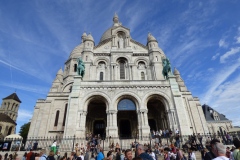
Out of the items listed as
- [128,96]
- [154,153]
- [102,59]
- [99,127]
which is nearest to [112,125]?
[128,96]

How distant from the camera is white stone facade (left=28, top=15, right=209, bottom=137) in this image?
16453 millimetres

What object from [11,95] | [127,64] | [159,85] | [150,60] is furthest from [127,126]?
[11,95]

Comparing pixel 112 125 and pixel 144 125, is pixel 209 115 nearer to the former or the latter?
pixel 144 125

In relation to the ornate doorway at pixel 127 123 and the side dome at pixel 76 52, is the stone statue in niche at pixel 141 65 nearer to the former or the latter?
the ornate doorway at pixel 127 123

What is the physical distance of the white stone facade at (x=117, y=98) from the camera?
1645 cm

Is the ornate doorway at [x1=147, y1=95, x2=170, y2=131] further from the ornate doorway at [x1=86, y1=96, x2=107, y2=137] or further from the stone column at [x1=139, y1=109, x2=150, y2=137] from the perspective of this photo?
the ornate doorway at [x1=86, y1=96, x2=107, y2=137]

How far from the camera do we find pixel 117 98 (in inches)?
685

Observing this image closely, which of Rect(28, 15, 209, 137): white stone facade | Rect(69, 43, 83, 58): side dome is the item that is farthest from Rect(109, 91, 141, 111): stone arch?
Rect(69, 43, 83, 58): side dome

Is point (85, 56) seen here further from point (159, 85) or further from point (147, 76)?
point (159, 85)

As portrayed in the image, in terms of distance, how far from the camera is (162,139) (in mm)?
15133

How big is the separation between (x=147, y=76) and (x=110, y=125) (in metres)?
11.3

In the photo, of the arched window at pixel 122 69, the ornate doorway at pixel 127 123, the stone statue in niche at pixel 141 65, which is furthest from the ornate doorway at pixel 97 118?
the stone statue in niche at pixel 141 65

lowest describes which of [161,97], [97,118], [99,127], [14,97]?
[99,127]

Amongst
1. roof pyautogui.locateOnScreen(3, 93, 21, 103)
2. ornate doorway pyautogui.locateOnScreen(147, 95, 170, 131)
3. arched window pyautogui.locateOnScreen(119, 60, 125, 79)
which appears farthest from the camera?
roof pyautogui.locateOnScreen(3, 93, 21, 103)
